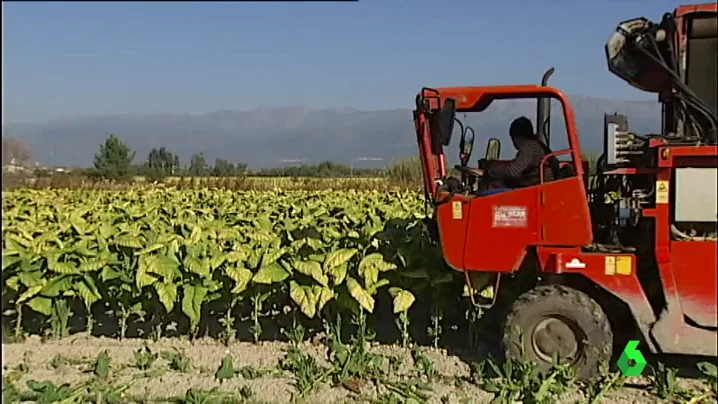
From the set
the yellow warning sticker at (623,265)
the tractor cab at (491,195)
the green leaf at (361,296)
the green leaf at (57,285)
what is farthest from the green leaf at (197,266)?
the yellow warning sticker at (623,265)

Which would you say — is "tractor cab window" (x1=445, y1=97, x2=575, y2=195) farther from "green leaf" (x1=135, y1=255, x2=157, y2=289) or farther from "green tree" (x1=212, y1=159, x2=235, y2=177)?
"green tree" (x1=212, y1=159, x2=235, y2=177)

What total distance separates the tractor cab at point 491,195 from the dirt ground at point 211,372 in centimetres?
95

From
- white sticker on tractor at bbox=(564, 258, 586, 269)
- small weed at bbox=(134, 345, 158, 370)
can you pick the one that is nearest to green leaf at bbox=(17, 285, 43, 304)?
small weed at bbox=(134, 345, 158, 370)

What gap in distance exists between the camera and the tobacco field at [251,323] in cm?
534

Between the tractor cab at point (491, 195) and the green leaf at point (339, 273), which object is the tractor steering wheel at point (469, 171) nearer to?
the tractor cab at point (491, 195)

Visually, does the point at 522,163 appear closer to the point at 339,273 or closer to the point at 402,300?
the point at 402,300

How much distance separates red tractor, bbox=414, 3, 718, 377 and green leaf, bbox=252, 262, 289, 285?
1.48 m

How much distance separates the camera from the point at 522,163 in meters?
5.57

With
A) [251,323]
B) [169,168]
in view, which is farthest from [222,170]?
[251,323]

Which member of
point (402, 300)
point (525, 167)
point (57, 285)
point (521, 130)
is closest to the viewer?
point (525, 167)

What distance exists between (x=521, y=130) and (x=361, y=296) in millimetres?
1829

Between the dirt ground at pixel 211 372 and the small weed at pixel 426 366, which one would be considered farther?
the small weed at pixel 426 366

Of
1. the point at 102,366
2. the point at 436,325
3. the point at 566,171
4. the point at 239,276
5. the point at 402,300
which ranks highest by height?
the point at 566,171

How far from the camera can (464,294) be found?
630 centimetres
